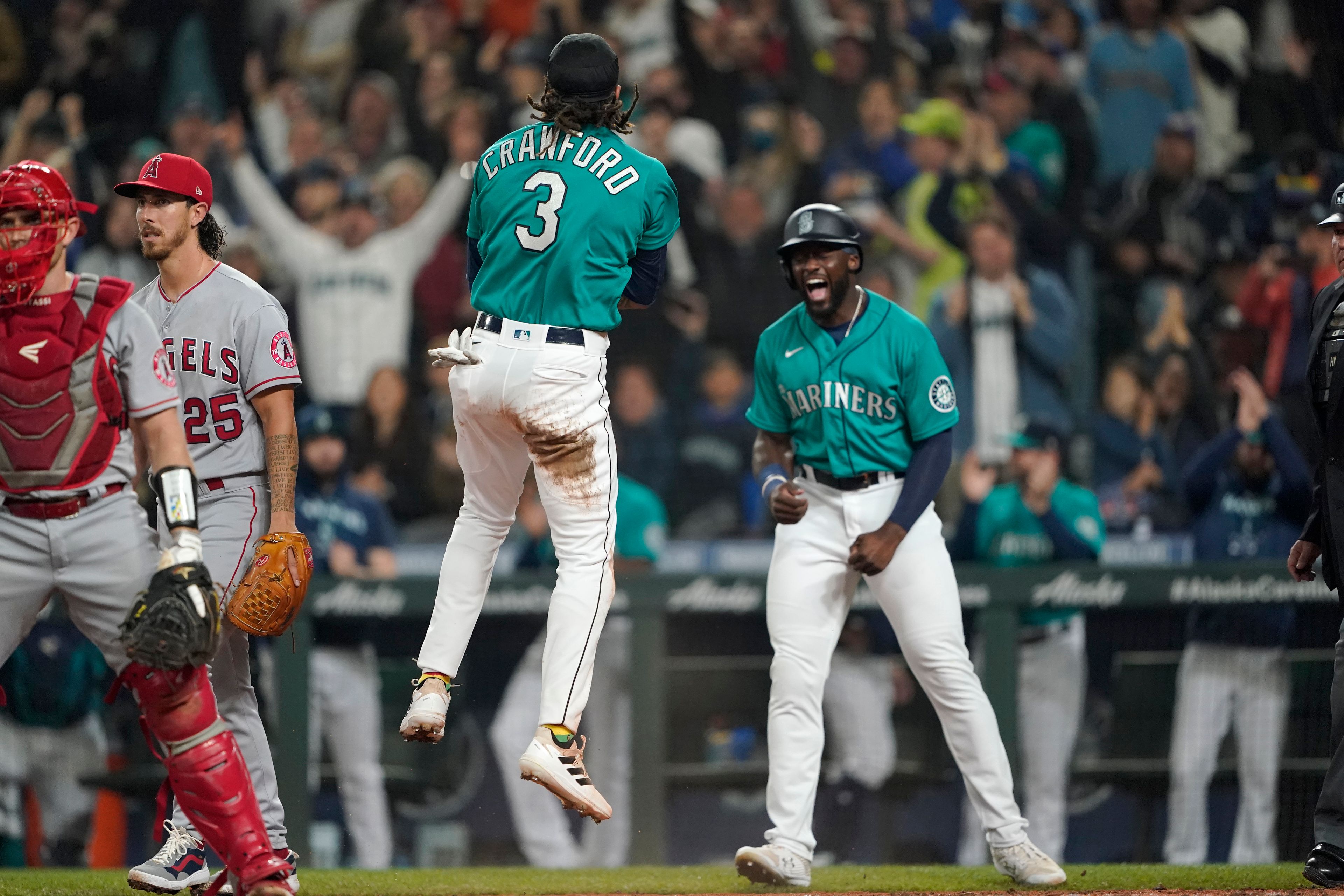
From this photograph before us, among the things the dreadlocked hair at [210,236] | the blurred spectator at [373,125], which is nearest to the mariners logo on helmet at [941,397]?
the dreadlocked hair at [210,236]

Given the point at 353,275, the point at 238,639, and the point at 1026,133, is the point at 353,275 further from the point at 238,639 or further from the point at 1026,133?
the point at 238,639

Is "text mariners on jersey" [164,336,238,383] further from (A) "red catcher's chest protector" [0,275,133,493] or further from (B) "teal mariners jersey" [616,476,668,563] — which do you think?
(B) "teal mariners jersey" [616,476,668,563]

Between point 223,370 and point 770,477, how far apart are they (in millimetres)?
1615

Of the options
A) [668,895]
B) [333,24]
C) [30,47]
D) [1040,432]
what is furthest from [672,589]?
[30,47]

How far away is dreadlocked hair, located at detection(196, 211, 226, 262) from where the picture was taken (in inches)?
162

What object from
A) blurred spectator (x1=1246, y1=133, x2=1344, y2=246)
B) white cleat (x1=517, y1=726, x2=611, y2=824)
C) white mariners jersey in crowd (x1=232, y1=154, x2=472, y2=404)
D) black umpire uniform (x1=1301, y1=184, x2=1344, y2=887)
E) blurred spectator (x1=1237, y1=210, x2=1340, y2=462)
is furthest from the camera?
white mariners jersey in crowd (x1=232, y1=154, x2=472, y2=404)

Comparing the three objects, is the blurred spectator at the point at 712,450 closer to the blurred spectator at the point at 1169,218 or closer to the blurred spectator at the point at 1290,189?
the blurred spectator at the point at 1169,218

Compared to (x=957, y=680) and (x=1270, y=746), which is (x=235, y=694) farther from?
(x=1270, y=746)

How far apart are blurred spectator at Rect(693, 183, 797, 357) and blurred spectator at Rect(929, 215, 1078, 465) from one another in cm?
102

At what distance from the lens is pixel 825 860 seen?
6742mm

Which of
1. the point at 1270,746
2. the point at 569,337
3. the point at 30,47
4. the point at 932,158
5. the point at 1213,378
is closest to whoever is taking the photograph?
the point at 569,337

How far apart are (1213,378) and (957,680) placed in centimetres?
403

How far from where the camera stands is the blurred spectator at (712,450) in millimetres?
7855

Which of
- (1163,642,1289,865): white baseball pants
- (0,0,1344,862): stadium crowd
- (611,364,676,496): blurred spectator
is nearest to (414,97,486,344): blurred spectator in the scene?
(0,0,1344,862): stadium crowd
